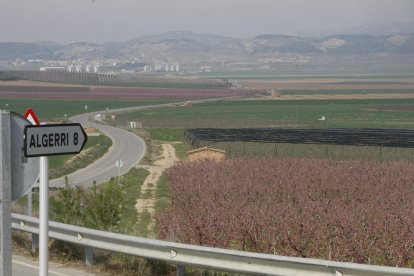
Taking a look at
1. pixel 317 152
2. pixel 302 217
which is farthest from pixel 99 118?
pixel 302 217

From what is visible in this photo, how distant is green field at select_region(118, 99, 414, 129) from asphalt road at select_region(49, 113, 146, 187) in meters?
13.9

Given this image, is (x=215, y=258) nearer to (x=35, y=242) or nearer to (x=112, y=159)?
(x=35, y=242)

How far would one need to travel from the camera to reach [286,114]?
122 m

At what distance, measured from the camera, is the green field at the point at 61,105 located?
390 feet

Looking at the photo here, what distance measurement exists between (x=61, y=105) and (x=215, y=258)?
132 meters

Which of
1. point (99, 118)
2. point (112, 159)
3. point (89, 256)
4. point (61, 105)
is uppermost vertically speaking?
point (89, 256)

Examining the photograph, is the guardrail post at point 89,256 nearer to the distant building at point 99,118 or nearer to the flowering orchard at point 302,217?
the flowering orchard at point 302,217

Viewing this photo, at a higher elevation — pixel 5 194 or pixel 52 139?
pixel 52 139

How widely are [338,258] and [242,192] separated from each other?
1337cm

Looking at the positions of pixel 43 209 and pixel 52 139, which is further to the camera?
pixel 43 209

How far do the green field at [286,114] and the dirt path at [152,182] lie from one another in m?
27.6

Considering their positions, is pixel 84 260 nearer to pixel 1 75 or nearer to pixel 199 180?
pixel 199 180

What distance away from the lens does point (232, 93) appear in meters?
192

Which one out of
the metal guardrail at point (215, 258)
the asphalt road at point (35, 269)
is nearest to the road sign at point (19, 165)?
the metal guardrail at point (215, 258)
